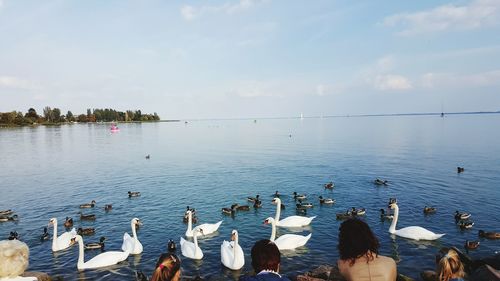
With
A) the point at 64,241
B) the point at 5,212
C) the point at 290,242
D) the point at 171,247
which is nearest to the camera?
the point at 171,247

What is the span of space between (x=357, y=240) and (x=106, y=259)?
14.5 meters

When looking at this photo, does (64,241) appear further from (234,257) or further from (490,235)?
(490,235)

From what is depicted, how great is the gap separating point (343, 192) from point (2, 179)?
38.9 m

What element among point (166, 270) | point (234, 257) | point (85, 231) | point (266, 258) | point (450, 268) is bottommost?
point (85, 231)

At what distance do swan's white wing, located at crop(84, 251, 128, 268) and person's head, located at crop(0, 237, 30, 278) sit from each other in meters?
11.3

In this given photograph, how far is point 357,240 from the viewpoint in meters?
6.36

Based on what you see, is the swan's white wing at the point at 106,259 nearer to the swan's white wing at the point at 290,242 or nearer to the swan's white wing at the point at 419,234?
the swan's white wing at the point at 290,242

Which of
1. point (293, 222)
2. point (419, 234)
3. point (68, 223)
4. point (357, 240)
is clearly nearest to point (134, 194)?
point (68, 223)

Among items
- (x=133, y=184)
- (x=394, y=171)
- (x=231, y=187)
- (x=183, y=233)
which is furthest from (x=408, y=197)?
(x=133, y=184)

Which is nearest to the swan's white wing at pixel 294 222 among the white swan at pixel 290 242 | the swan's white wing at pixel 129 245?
the white swan at pixel 290 242

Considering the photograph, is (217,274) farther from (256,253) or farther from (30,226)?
(30,226)

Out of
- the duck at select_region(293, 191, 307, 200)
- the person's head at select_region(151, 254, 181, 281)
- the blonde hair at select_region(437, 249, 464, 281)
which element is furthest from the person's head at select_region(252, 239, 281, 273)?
the duck at select_region(293, 191, 307, 200)

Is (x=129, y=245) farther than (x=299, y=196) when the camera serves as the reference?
No

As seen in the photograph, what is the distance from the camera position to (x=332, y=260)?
57.4 ft
